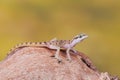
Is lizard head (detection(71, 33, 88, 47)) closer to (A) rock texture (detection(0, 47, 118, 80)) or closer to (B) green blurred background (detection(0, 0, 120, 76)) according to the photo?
(A) rock texture (detection(0, 47, 118, 80))

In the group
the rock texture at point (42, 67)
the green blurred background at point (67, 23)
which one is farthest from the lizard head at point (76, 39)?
the green blurred background at point (67, 23)

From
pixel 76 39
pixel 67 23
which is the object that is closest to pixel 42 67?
pixel 76 39

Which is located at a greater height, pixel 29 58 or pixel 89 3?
pixel 29 58

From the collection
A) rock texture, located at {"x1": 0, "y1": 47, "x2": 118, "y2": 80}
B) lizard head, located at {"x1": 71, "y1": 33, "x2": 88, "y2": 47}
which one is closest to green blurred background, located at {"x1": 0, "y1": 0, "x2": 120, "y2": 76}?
lizard head, located at {"x1": 71, "y1": 33, "x2": 88, "y2": 47}

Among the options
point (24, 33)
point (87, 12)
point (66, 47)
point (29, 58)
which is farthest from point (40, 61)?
point (87, 12)

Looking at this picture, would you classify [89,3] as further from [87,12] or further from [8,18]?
[8,18]

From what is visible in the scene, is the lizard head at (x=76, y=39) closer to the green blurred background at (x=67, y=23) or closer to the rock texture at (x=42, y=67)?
the rock texture at (x=42, y=67)
